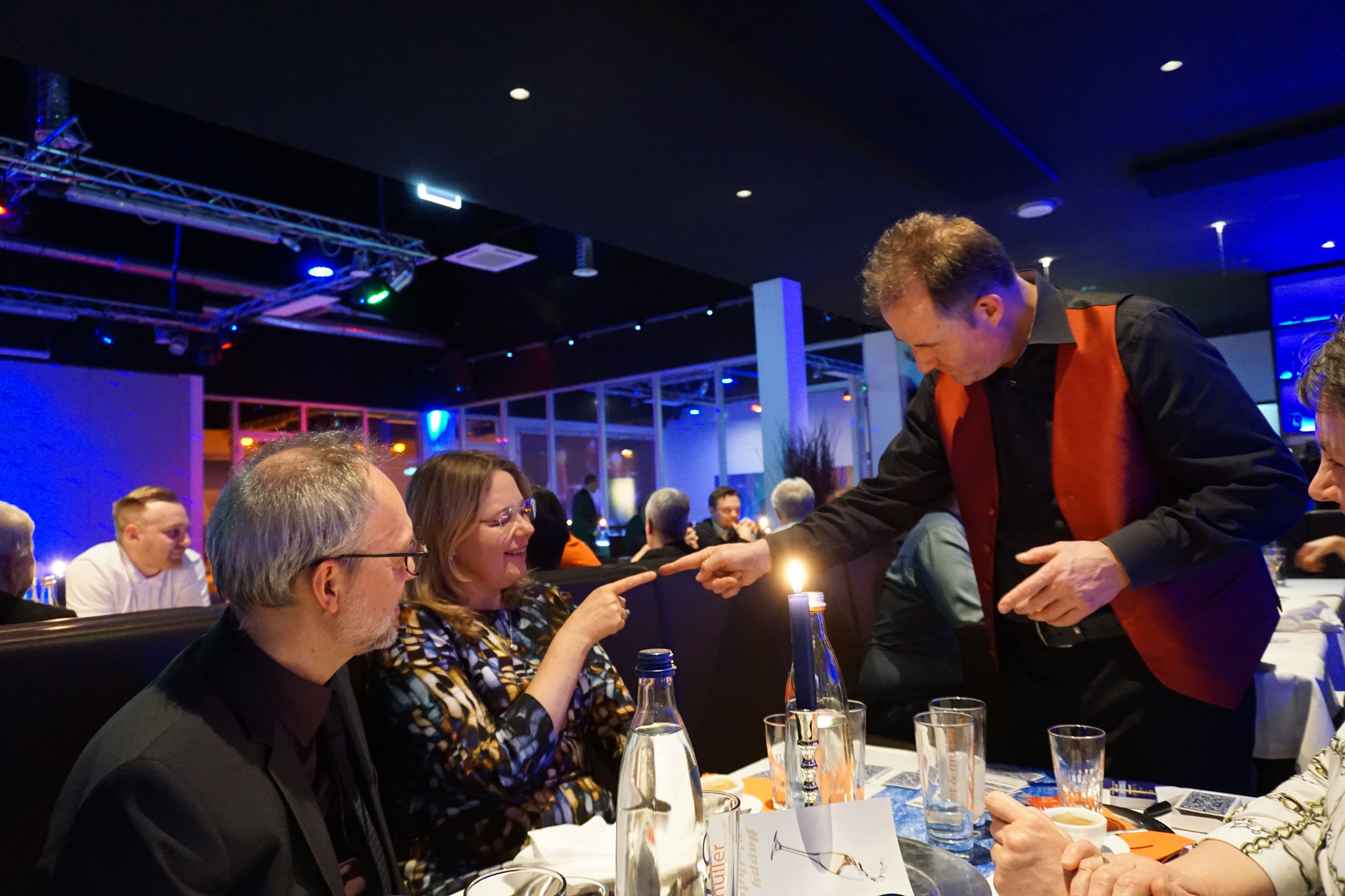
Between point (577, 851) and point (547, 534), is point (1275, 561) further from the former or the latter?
point (577, 851)

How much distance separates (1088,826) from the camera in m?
1.02

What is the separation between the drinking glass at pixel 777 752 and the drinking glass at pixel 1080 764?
0.36m

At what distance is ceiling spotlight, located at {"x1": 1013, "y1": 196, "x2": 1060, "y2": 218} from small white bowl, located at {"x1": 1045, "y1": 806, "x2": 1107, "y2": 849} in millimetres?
5652

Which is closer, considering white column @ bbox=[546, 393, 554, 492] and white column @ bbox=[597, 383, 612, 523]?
white column @ bbox=[597, 383, 612, 523]

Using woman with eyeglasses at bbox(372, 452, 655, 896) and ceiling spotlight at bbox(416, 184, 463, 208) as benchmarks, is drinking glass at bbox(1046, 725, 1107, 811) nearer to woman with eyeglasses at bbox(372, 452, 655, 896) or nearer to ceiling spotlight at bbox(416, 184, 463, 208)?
woman with eyeglasses at bbox(372, 452, 655, 896)

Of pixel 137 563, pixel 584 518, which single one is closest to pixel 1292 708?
pixel 137 563

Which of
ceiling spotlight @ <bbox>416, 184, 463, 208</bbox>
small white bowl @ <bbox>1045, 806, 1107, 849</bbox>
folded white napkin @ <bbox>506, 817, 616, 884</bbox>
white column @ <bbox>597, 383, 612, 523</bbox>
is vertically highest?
ceiling spotlight @ <bbox>416, 184, 463, 208</bbox>

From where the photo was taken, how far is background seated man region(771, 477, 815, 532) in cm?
509

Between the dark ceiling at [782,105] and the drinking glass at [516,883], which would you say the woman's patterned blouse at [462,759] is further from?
the dark ceiling at [782,105]

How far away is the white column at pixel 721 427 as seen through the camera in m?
11.5

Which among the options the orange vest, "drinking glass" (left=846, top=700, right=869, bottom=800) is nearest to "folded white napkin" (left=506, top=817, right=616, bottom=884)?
"drinking glass" (left=846, top=700, right=869, bottom=800)

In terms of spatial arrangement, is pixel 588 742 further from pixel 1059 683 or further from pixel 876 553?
pixel 876 553

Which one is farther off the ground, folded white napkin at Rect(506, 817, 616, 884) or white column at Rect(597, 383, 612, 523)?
white column at Rect(597, 383, 612, 523)

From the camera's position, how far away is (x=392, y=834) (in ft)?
4.82
